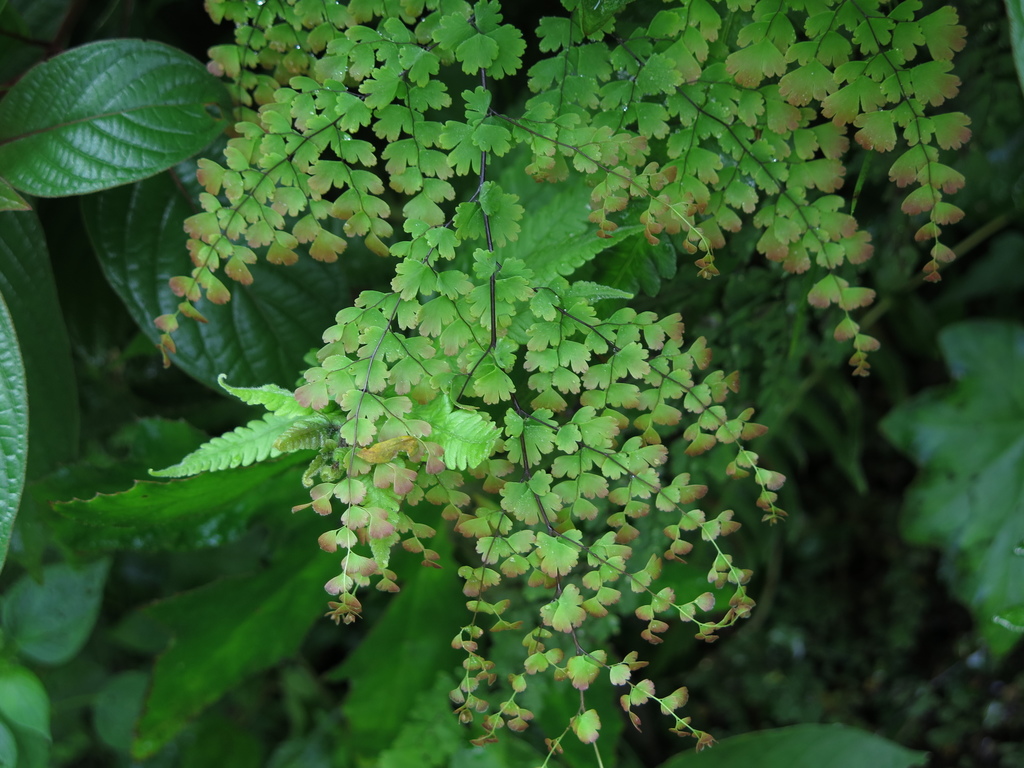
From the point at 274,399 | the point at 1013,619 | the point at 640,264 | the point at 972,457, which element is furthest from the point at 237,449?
Result: the point at 972,457

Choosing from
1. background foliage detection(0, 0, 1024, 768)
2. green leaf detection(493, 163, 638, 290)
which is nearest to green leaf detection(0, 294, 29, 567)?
background foliage detection(0, 0, 1024, 768)

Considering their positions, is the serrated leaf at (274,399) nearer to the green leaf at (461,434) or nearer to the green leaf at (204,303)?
the green leaf at (461,434)

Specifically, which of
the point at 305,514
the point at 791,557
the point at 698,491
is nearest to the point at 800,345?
the point at 698,491

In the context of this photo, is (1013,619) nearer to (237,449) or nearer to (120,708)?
(237,449)

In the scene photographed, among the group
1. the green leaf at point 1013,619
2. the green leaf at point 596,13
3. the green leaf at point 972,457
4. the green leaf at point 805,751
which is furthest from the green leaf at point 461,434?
the green leaf at point 972,457

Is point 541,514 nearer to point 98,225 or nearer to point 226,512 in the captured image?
point 226,512
